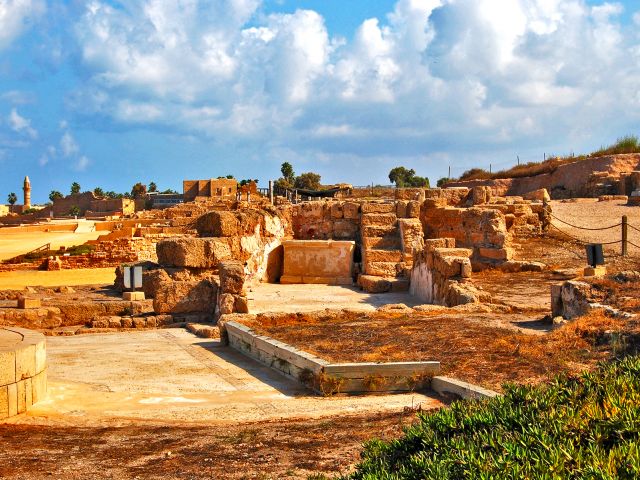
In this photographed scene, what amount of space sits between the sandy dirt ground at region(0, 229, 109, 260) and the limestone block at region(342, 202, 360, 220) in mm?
18175

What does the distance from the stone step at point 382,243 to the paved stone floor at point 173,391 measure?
22.9 ft

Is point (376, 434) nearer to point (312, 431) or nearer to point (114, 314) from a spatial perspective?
point (312, 431)

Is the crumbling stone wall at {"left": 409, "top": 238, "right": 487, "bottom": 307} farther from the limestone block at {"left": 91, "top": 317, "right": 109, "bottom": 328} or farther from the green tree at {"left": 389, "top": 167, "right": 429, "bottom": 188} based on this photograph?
the green tree at {"left": 389, "top": 167, "right": 429, "bottom": 188}

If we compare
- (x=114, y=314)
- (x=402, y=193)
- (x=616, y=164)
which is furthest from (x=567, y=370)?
(x=616, y=164)

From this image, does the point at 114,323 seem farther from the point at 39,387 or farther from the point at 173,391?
the point at 39,387

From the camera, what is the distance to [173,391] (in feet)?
22.5

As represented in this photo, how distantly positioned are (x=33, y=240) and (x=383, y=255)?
87.5ft

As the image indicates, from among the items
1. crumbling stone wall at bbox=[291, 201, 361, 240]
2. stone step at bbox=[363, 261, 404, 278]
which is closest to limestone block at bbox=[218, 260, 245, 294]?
stone step at bbox=[363, 261, 404, 278]

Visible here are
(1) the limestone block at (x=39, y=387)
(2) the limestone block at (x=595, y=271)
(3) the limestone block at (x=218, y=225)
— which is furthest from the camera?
(3) the limestone block at (x=218, y=225)

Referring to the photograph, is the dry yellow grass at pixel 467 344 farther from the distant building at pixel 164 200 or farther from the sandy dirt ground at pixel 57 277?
the distant building at pixel 164 200

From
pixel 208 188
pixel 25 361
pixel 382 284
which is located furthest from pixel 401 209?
pixel 208 188

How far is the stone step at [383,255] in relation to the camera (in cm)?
1533

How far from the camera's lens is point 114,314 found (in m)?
11.7

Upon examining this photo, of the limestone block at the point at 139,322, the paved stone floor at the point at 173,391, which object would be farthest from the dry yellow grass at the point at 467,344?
the limestone block at the point at 139,322
